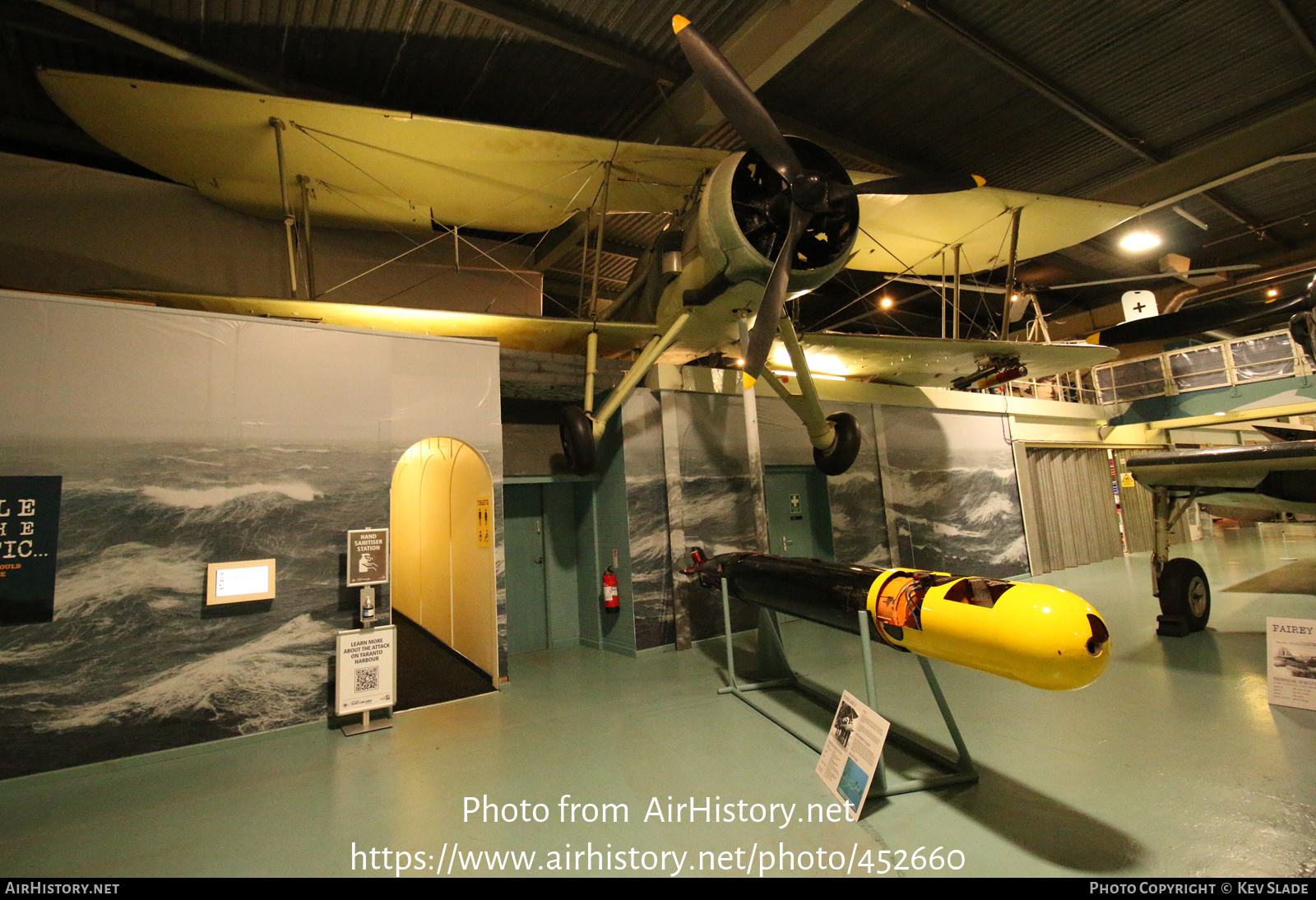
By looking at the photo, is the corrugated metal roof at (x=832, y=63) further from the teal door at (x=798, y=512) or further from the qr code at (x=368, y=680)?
the qr code at (x=368, y=680)

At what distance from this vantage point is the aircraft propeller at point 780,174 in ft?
15.0

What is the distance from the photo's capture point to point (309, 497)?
5094 millimetres

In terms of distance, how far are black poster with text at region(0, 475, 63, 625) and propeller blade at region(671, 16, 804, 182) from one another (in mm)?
6115

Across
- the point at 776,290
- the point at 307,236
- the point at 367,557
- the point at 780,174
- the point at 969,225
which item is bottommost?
the point at 367,557

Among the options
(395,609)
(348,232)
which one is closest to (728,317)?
(348,232)

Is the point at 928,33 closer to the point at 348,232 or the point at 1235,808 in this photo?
the point at 1235,808

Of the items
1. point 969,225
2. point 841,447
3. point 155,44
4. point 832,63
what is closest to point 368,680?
point 155,44

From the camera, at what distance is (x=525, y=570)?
25.3 ft

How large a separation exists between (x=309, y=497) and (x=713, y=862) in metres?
4.55

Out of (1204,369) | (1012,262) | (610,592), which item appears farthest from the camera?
(1204,369)

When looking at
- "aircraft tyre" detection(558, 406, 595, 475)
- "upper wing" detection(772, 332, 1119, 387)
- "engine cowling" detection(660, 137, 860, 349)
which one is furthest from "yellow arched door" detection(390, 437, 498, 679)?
"upper wing" detection(772, 332, 1119, 387)

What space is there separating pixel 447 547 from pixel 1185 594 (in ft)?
29.7

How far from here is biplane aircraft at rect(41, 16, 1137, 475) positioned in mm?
5105

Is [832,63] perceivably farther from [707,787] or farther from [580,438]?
[707,787]
